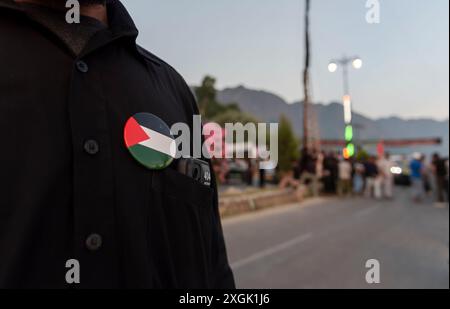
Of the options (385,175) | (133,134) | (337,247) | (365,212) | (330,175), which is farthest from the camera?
(330,175)

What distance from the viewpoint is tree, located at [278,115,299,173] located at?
16.7m

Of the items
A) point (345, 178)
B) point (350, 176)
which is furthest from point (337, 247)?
point (350, 176)

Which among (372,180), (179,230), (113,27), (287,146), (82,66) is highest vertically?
(287,146)

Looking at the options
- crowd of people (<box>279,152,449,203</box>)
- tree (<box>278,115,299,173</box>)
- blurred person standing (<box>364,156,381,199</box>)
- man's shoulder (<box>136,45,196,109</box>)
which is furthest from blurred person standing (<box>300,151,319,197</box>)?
man's shoulder (<box>136,45,196,109</box>)

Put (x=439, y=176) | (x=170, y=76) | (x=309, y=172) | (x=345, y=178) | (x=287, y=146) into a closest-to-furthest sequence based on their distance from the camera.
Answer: (x=170, y=76) < (x=439, y=176) < (x=309, y=172) < (x=345, y=178) < (x=287, y=146)

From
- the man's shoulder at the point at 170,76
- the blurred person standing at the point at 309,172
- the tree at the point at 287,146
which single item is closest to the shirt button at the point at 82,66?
the man's shoulder at the point at 170,76

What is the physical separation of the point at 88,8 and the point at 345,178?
11.6 m

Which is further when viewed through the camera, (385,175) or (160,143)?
(385,175)

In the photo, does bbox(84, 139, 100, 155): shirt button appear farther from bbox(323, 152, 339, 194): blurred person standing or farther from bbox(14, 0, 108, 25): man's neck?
bbox(323, 152, 339, 194): blurred person standing

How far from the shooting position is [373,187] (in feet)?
39.3

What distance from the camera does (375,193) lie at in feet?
37.1

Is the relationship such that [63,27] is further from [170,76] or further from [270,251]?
[270,251]
